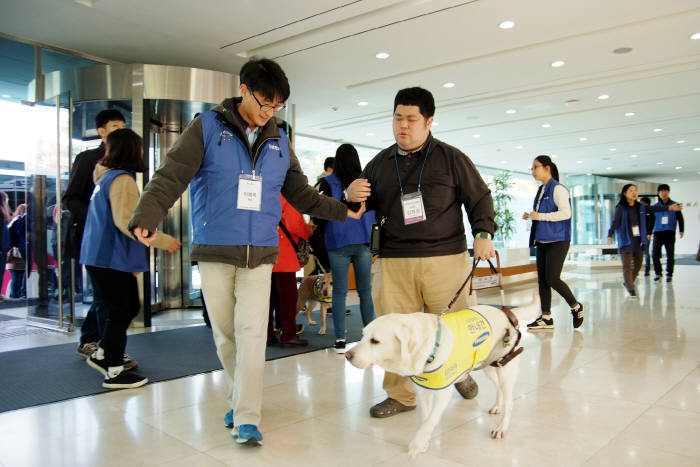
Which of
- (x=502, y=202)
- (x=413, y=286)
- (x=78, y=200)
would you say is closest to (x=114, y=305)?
(x=78, y=200)

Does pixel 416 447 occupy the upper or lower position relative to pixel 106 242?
lower

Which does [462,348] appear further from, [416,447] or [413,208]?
[413,208]

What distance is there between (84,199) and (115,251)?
995 millimetres

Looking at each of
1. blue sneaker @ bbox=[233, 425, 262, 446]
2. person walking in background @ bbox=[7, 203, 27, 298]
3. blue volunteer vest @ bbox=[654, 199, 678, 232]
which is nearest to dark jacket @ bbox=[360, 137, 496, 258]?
blue sneaker @ bbox=[233, 425, 262, 446]

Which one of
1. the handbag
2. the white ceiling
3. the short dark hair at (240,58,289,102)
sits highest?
the white ceiling

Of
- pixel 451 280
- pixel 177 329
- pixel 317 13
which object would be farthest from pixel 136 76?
pixel 451 280

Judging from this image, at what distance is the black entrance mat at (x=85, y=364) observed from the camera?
9.55 ft

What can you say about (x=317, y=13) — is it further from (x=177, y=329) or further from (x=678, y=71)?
(x=678, y=71)

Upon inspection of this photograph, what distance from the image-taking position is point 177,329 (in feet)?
16.3

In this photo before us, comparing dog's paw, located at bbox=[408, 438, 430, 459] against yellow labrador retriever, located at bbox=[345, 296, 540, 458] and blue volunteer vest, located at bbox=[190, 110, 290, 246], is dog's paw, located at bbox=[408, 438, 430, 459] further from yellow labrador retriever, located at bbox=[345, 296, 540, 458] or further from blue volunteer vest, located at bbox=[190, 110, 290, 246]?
blue volunteer vest, located at bbox=[190, 110, 290, 246]

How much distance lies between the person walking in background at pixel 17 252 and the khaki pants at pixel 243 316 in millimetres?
6245

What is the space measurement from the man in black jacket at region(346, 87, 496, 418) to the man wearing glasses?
1.86ft

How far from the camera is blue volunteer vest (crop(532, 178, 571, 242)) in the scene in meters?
4.68

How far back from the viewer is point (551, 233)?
4.69 meters
